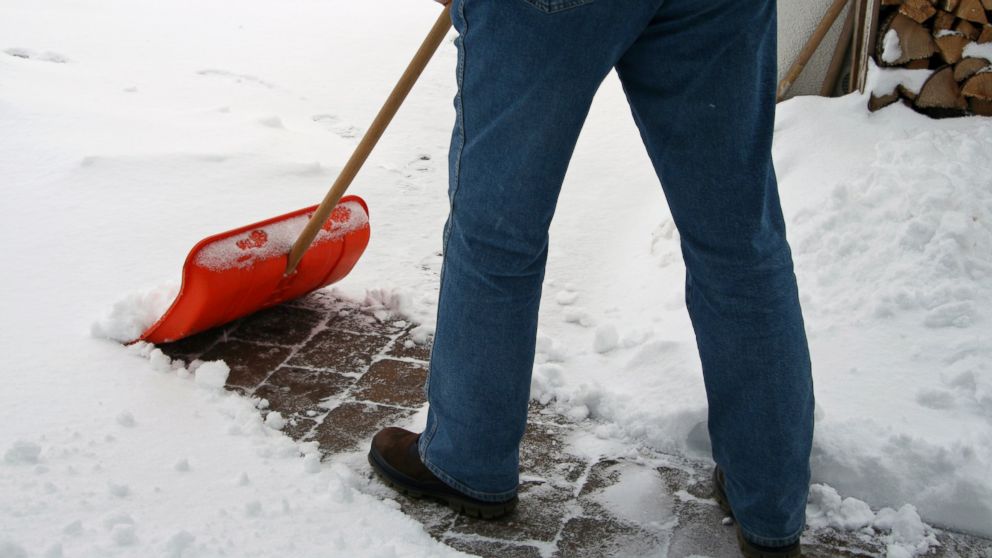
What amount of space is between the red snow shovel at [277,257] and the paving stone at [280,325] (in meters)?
0.05

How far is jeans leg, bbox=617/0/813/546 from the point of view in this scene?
1.82 metres

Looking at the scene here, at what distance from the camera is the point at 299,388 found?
9.31ft

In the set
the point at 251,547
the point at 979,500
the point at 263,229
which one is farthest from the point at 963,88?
the point at 251,547

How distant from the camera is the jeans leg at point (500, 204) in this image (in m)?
1.71

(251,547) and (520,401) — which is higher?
(520,401)

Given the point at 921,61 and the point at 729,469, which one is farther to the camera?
the point at 921,61

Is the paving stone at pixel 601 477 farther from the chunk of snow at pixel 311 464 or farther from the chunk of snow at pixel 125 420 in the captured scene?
the chunk of snow at pixel 125 420

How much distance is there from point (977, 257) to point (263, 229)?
2191mm

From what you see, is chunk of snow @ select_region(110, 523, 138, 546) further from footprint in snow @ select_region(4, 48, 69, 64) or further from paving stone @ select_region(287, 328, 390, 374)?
footprint in snow @ select_region(4, 48, 69, 64)

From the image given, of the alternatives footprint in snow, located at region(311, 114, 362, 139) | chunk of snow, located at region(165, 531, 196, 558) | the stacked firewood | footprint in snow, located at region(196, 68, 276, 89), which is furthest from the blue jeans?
footprint in snow, located at region(196, 68, 276, 89)

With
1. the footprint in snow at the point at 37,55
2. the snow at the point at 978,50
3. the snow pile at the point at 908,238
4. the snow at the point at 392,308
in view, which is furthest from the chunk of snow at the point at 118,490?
the footprint in snow at the point at 37,55

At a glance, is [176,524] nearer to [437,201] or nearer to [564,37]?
[564,37]

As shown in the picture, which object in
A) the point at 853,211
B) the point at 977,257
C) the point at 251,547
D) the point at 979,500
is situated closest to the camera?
the point at 251,547

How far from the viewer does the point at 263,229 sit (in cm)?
302
